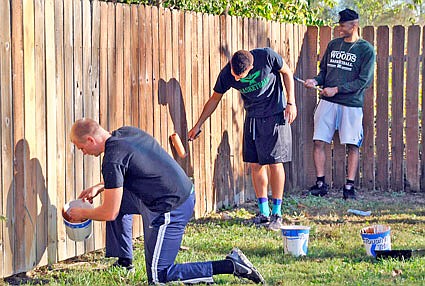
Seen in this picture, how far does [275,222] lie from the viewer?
27.0 feet

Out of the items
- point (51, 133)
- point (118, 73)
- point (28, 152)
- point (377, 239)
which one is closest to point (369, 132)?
point (377, 239)

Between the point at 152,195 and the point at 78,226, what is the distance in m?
0.74

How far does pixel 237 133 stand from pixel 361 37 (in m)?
2.41

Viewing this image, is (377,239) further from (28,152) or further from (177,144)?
(28,152)

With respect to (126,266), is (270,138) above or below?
above

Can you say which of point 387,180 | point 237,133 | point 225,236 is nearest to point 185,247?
point 225,236

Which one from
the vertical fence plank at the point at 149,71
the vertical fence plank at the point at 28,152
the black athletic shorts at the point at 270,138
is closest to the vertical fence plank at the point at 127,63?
the vertical fence plank at the point at 149,71

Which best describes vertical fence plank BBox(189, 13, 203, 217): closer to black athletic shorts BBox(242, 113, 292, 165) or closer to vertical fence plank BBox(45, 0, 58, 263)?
black athletic shorts BBox(242, 113, 292, 165)

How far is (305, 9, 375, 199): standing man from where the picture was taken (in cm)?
1001

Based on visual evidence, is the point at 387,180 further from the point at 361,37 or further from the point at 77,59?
the point at 77,59

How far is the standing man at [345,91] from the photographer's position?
10.0 metres

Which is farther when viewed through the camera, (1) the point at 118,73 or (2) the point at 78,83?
(1) the point at 118,73

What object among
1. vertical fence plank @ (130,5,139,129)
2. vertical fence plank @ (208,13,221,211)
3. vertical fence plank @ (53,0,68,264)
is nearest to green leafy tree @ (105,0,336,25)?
vertical fence plank @ (208,13,221,211)

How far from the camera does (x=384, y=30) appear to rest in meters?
10.6
